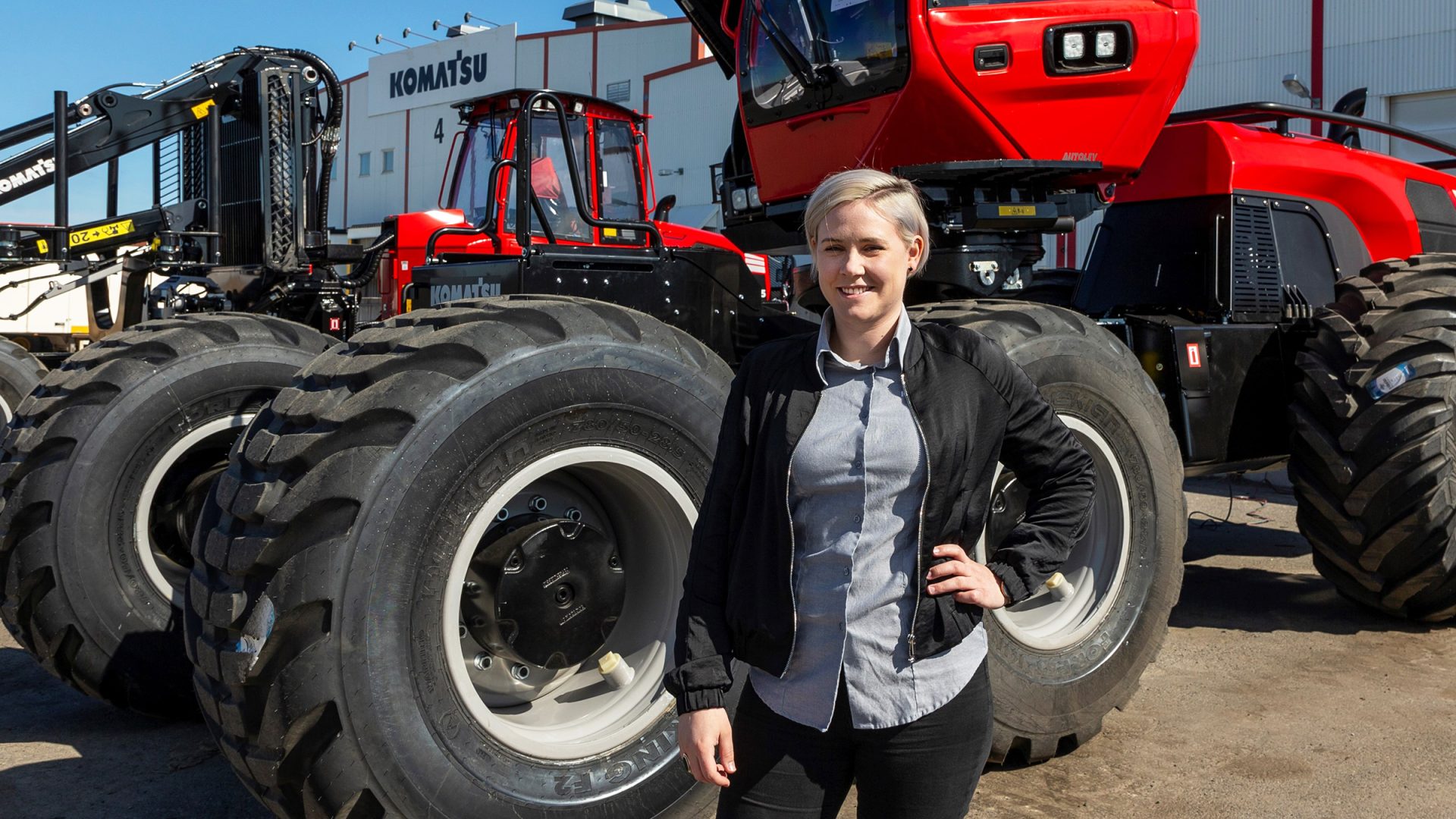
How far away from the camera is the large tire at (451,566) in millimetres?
2805

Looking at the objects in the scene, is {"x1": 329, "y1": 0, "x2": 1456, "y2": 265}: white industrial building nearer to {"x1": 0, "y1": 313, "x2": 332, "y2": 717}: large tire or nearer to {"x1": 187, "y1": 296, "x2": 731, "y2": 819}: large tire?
{"x1": 187, "y1": 296, "x2": 731, "y2": 819}: large tire

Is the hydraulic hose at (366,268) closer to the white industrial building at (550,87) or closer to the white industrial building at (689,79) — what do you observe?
the white industrial building at (689,79)

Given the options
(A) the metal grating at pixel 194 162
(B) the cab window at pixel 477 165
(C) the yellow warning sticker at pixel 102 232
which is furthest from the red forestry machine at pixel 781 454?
(C) the yellow warning sticker at pixel 102 232

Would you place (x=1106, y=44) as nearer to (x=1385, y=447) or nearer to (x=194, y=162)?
(x=1385, y=447)

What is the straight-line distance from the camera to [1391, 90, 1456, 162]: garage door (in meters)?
17.9

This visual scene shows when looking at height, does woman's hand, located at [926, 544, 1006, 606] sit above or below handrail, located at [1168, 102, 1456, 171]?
below

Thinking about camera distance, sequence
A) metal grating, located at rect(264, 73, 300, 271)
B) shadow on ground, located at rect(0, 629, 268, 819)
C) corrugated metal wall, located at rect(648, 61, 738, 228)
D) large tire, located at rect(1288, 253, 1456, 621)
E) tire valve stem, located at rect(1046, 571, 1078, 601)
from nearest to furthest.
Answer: shadow on ground, located at rect(0, 629, 268, 819)
tire valve stem, located at rect(1046, 571, 1078, 601)
large tire, located at rect(1288, 253, 1456, 621)
metal grating, located at rect(264, 73, 300, 271)
corrugated metal wall, located at rect(648, 61, 738, 228)

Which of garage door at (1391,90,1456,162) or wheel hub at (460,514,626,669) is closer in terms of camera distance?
wheel hub at (460,514,626,669)

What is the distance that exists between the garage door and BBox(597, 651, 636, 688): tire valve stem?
1759 centimetres

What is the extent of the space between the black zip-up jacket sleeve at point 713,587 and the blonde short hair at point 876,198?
1.15 ft

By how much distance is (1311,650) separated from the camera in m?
5.55

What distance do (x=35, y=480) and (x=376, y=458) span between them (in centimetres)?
210

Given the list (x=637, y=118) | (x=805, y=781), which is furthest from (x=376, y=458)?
(x=637, y=118)

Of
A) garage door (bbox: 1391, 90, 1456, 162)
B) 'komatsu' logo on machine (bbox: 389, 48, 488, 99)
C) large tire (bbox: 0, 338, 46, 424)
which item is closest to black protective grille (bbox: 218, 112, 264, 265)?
large tire (bbox: 0, 338, 46, 424)
